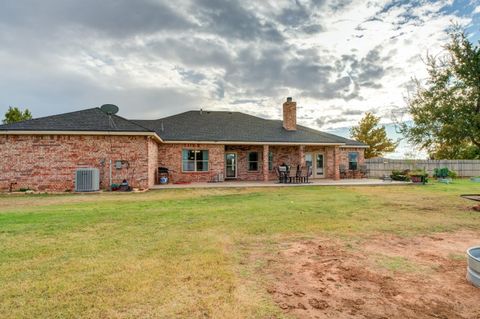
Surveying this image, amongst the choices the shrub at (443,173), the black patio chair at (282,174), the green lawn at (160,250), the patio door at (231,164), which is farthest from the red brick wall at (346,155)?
the green lawn at (160,250)

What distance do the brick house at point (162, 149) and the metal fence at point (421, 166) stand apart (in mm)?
1747

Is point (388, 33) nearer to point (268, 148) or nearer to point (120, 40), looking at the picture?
point (268, 148)

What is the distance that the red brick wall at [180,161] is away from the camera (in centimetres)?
1875

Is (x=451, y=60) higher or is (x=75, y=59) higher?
(x=75, y=59)

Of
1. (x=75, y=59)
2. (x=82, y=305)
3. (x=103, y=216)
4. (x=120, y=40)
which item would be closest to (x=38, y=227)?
(x=103, y=216)

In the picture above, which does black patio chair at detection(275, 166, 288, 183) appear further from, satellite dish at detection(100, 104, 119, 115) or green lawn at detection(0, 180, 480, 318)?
satellite dish at detection(100, 104, 119, 115)

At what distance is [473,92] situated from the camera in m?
9.93

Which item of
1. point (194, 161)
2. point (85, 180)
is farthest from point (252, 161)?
point (85, 180)

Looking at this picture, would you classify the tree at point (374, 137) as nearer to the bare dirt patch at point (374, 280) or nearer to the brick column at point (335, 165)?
the brick column at point (335, 165)

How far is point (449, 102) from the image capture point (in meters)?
10.4

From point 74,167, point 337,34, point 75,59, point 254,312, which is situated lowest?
point 254,312

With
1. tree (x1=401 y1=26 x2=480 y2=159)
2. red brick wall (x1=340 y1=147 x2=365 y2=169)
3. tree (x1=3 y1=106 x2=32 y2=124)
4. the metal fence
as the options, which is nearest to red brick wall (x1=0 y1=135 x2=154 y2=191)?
tree (x1=401 y1=26 x2=480 y2=159)

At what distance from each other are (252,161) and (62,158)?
40.6ft

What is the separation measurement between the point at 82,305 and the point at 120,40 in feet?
50.4
